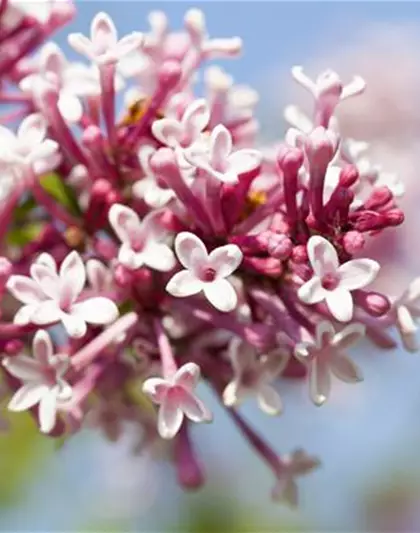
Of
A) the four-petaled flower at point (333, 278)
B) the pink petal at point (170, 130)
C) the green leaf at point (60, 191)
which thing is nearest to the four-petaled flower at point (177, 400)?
the four-petaled flower at point (333, 278)

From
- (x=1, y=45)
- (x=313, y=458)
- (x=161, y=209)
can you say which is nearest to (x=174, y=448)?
(x=313, y=458)

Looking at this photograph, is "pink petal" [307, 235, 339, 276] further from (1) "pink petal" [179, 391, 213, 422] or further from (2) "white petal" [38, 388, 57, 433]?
(2) "white petal" [38, 388, 57, 433]

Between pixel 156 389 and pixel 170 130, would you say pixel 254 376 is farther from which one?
pixel 170 130

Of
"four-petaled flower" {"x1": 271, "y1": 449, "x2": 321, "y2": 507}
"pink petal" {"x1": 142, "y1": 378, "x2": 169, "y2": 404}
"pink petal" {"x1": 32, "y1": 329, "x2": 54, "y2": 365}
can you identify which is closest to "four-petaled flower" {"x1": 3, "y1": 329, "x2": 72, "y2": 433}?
"pink petal" {"x1": 32, "y1": 329, "x2": 54, "y2": 365}

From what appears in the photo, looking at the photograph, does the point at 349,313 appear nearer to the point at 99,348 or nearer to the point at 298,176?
the point at 298,176

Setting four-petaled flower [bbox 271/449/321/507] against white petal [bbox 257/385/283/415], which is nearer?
white petal [bbox 257/385/283/415]

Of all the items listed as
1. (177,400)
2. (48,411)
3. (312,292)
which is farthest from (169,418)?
(312,292)
